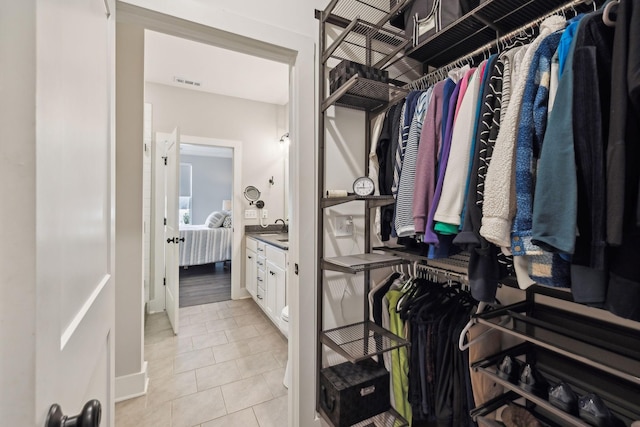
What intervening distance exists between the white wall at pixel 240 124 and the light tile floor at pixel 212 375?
1.58 meters

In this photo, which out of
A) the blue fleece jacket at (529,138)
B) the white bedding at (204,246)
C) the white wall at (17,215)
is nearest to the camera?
the white wall at (17,215)

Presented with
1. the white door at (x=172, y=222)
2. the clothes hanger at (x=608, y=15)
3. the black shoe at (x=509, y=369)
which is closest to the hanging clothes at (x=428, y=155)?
the clothes hanger at (x=608, y=15)

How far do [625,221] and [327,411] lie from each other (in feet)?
4.78

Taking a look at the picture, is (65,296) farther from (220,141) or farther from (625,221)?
(220,141)

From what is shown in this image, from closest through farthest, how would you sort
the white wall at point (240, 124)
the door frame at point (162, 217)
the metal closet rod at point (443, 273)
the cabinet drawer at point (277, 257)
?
the metal closet rod at point (443, 273) → the cabinet drawer at point (277, 257) → the door frame at point (162, 217) → the white wall at point (240, 124)

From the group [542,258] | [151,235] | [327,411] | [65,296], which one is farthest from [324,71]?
[151,235]

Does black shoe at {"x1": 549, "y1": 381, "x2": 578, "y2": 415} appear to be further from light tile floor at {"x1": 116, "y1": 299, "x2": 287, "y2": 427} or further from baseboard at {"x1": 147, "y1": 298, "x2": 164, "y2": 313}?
baseboard at {"x1": 147, "y1": 298, "x2": 164, "y2": 313}

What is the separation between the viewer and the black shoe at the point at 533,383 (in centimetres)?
92

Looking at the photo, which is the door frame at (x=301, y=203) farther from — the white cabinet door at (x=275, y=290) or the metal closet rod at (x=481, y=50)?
the white cabinet door at (x=275, y=290)

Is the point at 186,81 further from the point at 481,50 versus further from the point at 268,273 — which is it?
the point at 481,50

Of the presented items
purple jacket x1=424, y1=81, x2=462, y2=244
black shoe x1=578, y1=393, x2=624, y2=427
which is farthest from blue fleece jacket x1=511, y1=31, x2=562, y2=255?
black shoe x1=578, y1=393, x2=624, y2=427

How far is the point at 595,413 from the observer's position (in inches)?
30.8

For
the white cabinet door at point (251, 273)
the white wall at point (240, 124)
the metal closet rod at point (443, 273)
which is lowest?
the white cabinet door at point (251, 273)

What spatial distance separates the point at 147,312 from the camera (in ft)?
10.7
